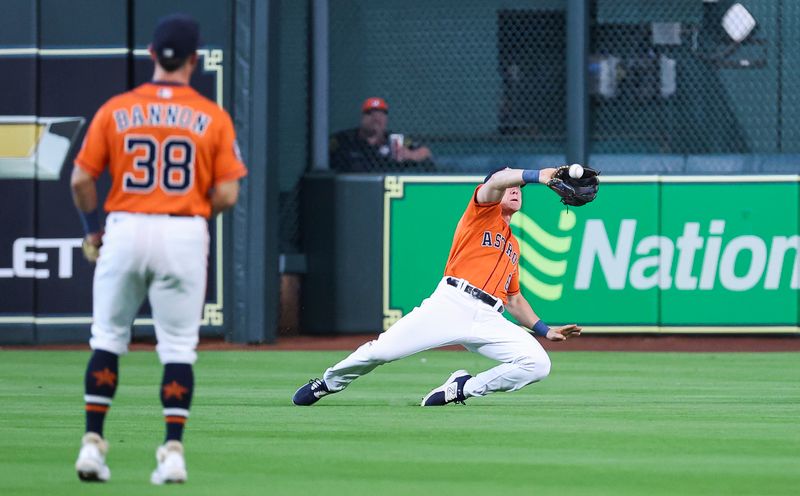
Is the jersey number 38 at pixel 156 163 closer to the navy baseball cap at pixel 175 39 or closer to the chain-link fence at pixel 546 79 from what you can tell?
the navy baseball cap at pixel 175 39

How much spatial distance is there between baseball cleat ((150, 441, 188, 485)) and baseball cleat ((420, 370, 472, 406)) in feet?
12.0

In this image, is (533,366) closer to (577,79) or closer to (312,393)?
(312,393)

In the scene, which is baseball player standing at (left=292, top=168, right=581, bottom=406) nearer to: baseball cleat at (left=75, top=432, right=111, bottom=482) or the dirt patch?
baseball cleat at (left=75, top=432, right=111, bottom=482)

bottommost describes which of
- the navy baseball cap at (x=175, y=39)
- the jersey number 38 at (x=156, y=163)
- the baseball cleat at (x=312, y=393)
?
the baseball cleat at (x=312, y=393)

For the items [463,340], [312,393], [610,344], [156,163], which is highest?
[156,163]

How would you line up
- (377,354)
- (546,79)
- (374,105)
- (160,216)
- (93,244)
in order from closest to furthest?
(160,216) → (93,244) → (377,354) → (374,105) → (546,79)

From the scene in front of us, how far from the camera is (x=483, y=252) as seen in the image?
30.9 feet

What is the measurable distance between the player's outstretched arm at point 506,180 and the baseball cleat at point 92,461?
300cm

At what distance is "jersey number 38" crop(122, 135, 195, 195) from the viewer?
238 inches

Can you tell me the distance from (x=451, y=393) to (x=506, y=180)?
155cm

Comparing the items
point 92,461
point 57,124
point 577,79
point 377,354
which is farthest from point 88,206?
point 577,79

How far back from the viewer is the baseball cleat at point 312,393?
31.1 ft

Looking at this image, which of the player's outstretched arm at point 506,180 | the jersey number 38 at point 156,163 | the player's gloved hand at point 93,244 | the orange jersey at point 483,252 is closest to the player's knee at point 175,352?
the player's gloved hand at point 93,244

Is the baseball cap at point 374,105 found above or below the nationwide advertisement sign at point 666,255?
above
